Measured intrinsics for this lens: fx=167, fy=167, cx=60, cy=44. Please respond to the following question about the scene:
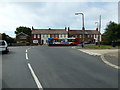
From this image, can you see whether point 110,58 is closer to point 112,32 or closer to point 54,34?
point 112,32

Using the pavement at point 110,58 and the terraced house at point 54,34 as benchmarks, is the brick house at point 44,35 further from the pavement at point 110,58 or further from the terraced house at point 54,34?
the pavement at point 110,58

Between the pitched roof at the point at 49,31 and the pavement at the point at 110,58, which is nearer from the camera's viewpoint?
the pavement at the point at 110,58

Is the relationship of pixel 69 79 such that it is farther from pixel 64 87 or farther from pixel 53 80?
pixel 64 87

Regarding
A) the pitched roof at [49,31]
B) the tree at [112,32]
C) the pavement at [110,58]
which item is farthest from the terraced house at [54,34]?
the pavement at [110,58]

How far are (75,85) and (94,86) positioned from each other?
0.69 m

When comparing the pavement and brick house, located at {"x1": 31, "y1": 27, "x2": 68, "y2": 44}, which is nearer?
the pavement

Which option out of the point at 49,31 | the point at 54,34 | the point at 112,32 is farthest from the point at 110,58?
the point at 49,31

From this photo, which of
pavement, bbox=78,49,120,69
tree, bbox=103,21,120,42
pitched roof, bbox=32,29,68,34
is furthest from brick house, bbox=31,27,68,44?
pavement, bbox=78,49,120,69

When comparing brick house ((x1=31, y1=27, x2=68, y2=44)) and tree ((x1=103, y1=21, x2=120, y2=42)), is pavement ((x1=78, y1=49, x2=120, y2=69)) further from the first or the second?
brick house ((x1=31, y1=27, x2=68, y2=44))

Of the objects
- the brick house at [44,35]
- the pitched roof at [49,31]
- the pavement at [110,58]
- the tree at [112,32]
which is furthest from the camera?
the pitched roof at [49,31]

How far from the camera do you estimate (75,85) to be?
6.18 metres

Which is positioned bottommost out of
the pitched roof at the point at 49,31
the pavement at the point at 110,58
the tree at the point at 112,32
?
the pavement at the point at 110,58

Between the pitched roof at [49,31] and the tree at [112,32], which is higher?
the pitched roof at [49,31]

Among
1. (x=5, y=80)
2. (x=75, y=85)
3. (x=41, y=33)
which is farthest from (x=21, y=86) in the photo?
(x=41, y=33)
